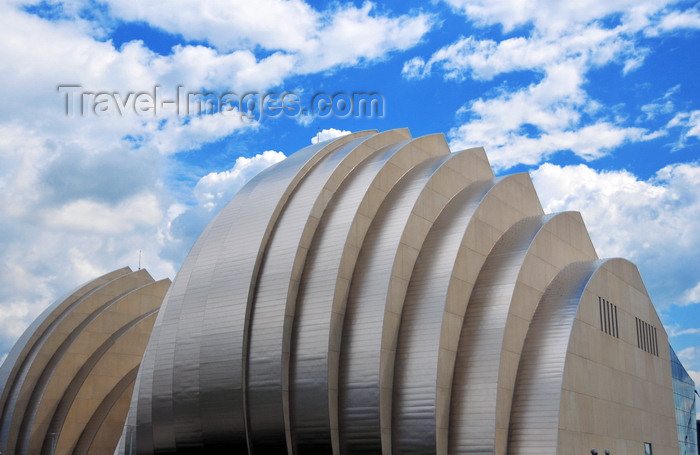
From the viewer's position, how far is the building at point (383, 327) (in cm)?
3609

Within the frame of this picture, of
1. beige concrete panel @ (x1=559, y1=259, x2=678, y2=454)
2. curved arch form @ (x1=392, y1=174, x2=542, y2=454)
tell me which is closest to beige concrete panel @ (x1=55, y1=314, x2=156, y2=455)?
curved arch form @ (x1=392, y1=174, x2=542, y2=454)

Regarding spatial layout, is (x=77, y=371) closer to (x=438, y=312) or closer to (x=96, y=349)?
(x=96, y=349)

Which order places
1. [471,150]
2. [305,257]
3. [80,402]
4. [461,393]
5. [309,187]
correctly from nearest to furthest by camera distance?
[461,393]
[305,257]
[309,187]
[471,150]
[80,402]

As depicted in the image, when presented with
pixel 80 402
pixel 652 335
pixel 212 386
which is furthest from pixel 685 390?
pixel 80 402

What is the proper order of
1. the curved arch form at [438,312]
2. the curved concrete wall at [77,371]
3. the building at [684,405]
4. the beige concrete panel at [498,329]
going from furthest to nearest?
the curved concrete wall at [77,371] → the building at [684,405] → the beige concrete panel at [498,329] → the curved arch form at [438,312]

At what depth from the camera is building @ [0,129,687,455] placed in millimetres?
36094

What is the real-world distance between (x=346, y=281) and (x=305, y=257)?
2.50m

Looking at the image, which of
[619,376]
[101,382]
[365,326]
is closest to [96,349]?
[101,382]

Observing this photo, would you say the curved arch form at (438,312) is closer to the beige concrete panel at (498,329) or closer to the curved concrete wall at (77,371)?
the beige concrete panel at (498,329)

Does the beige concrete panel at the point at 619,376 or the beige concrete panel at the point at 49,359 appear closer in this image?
the beige concrete panel at the point at 619,376

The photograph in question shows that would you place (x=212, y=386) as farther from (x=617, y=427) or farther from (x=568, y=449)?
(x=617, y=427)

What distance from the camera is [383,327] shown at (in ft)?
120

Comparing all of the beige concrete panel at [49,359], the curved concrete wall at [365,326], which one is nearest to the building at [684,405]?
the curved concrete wall at [365,326]

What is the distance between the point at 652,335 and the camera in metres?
52.2
